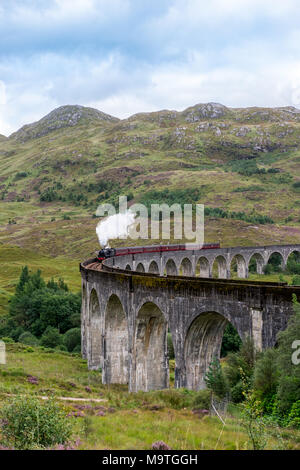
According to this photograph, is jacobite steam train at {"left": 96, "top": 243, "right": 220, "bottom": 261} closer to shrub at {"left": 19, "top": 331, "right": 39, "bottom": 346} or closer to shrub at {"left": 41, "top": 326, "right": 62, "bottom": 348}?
shrub at {"left": 41, "top": 326, "right": 62, "bottom": 348}

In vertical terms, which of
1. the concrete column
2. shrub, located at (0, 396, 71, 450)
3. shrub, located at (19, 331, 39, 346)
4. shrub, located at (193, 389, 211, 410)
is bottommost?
shrub, located at (19, 331, 39, 346)

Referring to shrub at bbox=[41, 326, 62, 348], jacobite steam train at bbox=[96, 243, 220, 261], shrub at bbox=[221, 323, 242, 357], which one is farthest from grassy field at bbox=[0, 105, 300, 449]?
jacobite steam train at bbox=[96, 243, 220, 261]

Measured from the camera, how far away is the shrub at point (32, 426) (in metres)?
10.1

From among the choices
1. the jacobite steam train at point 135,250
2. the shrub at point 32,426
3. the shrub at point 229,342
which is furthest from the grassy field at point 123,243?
the jacobite steam train at point 135,250

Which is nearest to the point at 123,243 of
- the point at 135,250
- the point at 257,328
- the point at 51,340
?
the point at 135,250

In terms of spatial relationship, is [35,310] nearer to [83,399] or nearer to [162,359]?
[162,359]

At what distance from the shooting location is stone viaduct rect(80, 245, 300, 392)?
669 inches

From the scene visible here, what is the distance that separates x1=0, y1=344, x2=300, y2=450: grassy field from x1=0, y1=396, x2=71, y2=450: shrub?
856mm

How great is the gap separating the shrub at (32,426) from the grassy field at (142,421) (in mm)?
856

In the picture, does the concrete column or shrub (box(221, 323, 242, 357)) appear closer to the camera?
the concrete column

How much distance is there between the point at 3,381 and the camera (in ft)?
79.3

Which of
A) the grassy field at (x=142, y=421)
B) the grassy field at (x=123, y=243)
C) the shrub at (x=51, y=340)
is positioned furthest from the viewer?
the shrub at (x=51, y=340)

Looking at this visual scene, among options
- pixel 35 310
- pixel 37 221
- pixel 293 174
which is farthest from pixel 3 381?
pixel 293 174

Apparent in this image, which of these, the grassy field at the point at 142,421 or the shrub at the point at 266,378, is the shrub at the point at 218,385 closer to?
the grassy field at the point at 142,421
